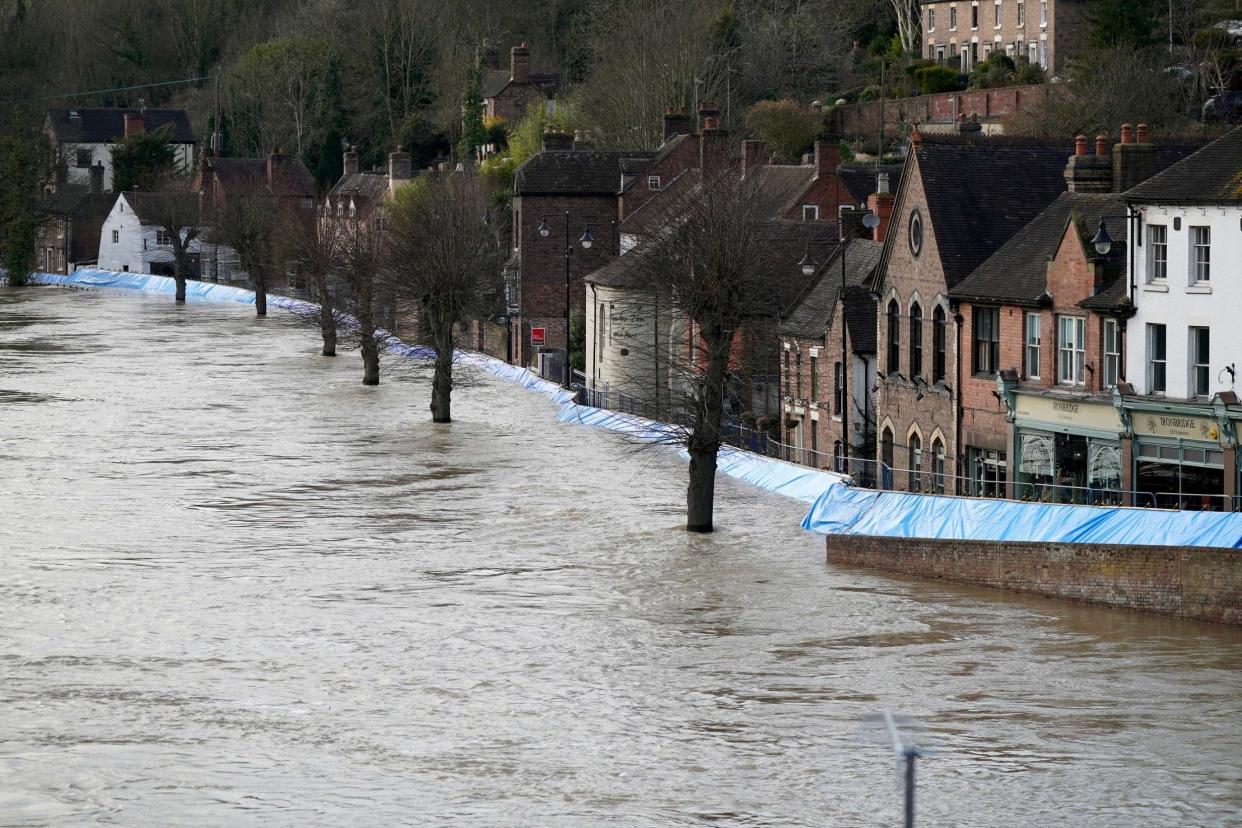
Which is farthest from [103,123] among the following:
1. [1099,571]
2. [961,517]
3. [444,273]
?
[1099,571]

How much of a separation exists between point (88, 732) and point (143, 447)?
38181 millimetres

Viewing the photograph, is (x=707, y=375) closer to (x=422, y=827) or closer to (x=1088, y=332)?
(x=1088, y=332)

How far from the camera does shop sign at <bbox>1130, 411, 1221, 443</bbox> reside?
4719cm

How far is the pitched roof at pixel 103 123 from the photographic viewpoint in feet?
625

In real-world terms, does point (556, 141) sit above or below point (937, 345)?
above

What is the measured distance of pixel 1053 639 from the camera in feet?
138

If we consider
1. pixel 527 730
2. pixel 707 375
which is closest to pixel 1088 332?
pixel 707 375

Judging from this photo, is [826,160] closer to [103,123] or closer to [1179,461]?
[1179,461]

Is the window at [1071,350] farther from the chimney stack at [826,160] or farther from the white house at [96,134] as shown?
the white house at [96,134]

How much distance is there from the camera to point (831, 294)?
2537 inches

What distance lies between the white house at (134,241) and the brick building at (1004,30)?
232 feet

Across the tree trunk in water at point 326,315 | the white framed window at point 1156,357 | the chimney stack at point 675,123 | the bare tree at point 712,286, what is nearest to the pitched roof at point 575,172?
the chimney stack at point 675,123

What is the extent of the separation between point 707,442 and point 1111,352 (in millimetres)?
10299

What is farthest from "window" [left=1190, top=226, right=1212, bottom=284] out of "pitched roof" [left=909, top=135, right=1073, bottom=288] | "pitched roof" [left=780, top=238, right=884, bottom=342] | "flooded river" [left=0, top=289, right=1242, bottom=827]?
"pitched roof" [left=780, top=238, right=884, bottom=342]
